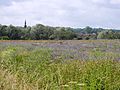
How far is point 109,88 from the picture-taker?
7.42 m

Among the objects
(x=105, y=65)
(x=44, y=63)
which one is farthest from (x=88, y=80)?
(x=44, y=63)

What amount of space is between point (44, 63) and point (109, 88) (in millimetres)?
3204

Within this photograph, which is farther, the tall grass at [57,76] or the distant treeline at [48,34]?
the distant treeline at [48,34]

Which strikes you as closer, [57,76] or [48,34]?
[57,76]

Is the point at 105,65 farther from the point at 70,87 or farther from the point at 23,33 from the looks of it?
the point at 23,33

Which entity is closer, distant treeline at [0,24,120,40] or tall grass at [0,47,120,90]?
tall grass at [0,47,120,90]

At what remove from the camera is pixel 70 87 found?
7.21 meters

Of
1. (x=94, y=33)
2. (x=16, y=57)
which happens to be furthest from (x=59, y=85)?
(x=94, y=33)

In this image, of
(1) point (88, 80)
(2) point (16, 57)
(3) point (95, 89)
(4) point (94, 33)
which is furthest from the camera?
(4) point (94, 33)

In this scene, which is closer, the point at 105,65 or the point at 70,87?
the point at 70,87

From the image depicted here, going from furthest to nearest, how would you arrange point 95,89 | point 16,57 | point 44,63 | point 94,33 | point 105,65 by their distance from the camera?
point 94,33, point 16,57, point 44,63, point 105,65, point 95,89

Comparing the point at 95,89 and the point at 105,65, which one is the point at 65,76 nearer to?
the point at 105,65

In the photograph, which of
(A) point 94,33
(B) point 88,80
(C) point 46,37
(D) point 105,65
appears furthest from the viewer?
(A) point 94,33

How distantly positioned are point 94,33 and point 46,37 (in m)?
9.62
